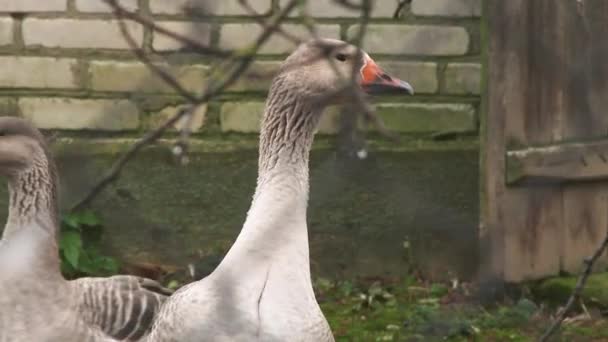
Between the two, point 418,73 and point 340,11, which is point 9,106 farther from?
point 418,73

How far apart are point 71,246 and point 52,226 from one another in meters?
1.58

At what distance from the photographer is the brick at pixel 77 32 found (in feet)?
19.4

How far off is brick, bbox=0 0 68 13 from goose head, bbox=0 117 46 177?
1.56m

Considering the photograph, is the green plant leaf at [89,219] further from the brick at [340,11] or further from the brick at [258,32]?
the brick at [340,11]

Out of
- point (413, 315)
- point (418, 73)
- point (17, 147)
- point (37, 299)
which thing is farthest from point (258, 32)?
point (37, 299)

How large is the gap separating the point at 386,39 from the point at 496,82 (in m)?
0.61

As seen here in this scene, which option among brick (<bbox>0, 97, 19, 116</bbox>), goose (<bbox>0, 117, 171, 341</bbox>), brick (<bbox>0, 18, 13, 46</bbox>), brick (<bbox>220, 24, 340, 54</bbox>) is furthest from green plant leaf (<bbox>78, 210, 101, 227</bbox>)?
goose (<bbox>0, 117, 171, 341</bbox>)

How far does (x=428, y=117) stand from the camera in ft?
19.5

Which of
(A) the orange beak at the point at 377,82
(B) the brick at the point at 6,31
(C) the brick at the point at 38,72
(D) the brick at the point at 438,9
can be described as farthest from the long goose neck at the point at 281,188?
(B) the brick at the point at 6,31

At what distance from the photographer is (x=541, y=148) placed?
5.48 meters

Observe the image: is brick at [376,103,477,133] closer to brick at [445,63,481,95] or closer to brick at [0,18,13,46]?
brick at [445,63,481,95]

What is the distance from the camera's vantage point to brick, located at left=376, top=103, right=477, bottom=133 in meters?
5.91

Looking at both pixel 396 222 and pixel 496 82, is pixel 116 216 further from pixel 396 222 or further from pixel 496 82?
Answer: pixel 496 82

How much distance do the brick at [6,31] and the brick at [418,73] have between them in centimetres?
162
